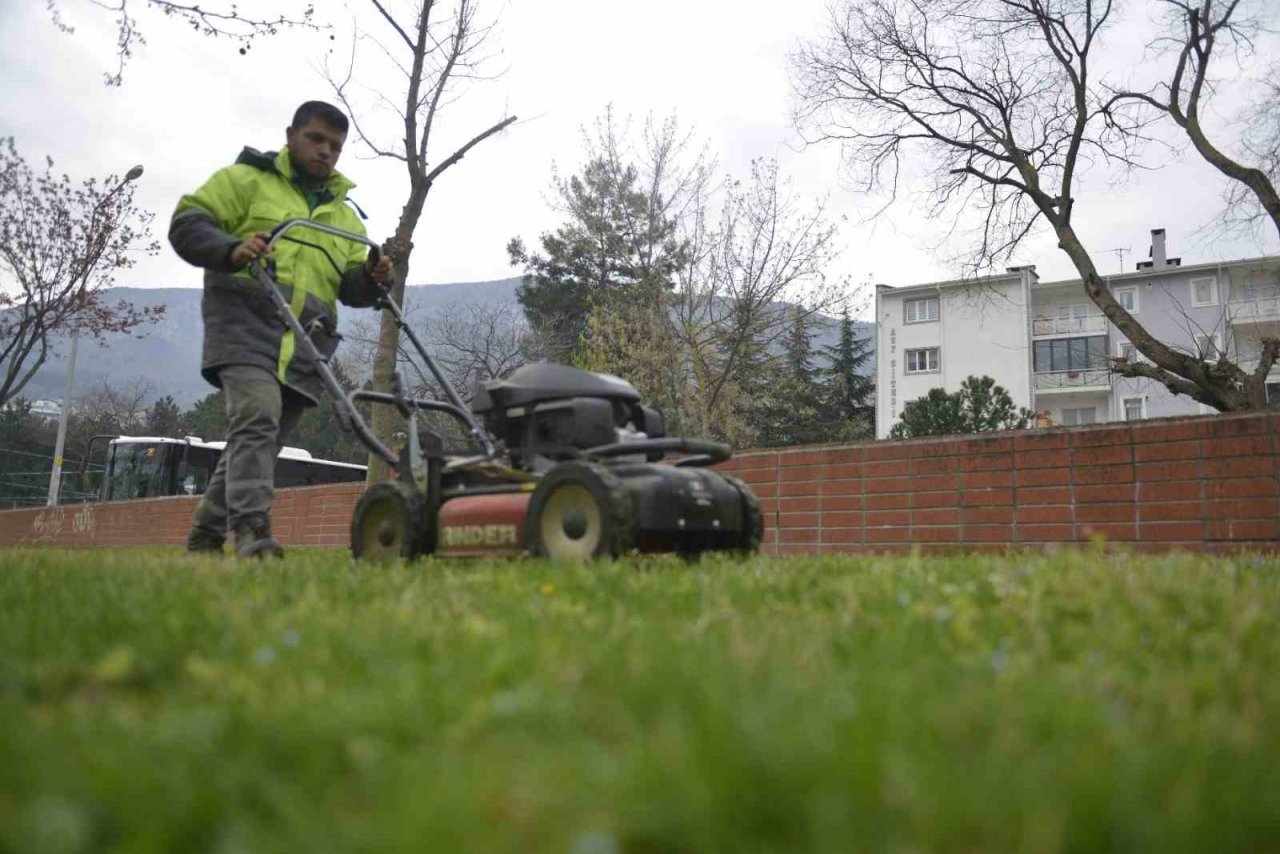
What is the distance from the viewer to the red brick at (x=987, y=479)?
6633mm

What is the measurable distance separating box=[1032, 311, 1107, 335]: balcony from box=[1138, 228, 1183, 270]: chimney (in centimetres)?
342

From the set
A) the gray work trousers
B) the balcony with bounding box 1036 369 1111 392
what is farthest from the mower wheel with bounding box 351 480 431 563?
the balcony with bounding box 1036 369 1111 392

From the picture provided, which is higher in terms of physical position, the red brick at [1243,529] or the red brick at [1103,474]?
the red brick at [1103,474]

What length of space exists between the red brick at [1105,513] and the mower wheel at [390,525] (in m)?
4.08

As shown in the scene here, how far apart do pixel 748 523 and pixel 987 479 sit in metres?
2.65

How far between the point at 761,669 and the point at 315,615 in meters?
1.30

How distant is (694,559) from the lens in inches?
181

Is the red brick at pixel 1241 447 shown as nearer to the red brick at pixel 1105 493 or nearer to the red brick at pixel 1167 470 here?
the red brick at pixel 1167 470

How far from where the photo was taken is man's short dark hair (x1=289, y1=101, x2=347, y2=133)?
18.6 ft

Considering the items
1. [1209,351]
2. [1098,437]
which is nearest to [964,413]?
[1209,351]

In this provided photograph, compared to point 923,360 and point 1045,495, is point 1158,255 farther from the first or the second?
point 1045,495

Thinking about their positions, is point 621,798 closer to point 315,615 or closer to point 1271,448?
point 315,615

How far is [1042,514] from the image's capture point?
6461 millimetres

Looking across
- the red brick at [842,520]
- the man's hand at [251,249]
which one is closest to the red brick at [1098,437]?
the red brick at [842,520]
